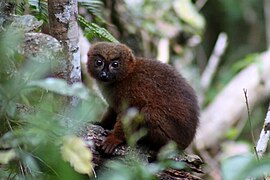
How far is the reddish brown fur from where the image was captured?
181 inches

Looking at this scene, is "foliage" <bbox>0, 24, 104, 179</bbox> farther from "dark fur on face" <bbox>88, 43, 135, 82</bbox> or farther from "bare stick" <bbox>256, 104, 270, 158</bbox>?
"dark fur on face" <bbox>88, 43, 135, 82</bbox>

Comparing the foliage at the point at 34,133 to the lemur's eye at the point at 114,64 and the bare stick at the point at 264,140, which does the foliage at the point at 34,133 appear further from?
the lemur's eye at the point at 114,64

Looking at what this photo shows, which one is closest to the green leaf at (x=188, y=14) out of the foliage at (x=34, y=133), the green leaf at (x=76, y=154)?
the foliage at (x=34, y=133)

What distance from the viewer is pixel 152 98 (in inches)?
185

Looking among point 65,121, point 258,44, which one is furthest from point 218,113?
point 65,121

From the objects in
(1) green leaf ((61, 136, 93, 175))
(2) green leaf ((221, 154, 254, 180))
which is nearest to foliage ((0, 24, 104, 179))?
(1) green leaf ((61, 136, 93, 175))

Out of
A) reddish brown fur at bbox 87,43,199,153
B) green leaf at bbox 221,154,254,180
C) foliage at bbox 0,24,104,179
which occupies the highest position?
green leaf at bbox 221,154,254,180

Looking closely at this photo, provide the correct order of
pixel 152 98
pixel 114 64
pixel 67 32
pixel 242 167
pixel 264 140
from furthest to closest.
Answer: pixel 114 64 → pixel 152 98 → pixel 67 32 → pixel 264 140 → pixel 242 167

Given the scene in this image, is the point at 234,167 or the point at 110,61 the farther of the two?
the point at 110,61

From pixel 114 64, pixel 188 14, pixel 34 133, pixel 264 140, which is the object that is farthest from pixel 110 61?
pixel 188 14

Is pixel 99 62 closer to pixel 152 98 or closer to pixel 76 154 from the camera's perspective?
pixel 152 98

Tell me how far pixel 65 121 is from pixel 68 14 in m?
1.09

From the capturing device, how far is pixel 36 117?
2539mm

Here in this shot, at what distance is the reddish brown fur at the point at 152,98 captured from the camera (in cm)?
460
